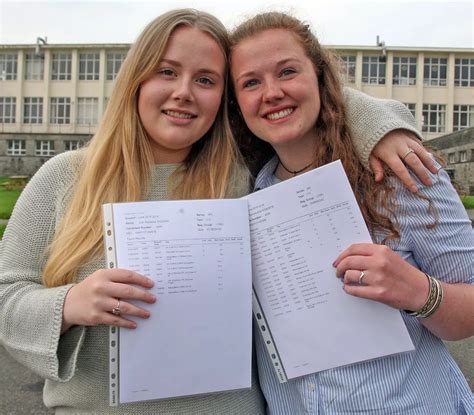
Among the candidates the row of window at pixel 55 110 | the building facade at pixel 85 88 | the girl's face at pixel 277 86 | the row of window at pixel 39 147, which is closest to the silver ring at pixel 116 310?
the girl's face at pixel 277 86

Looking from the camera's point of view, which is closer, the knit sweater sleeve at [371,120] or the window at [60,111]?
the knit sweater sleeve at [371,120]

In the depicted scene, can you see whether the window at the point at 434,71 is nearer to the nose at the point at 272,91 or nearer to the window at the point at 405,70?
the window at the point at 405,70

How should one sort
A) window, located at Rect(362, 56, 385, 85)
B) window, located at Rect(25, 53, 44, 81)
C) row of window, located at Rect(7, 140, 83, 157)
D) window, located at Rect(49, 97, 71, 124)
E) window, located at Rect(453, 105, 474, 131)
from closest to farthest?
row of window, located at Rect(7, 140, 83, 157)
window, located at Rect(453, 105, 474, 131)
window, located at Rect(362, 56, 385, 85)
window, located at Rect(49, 97, 71, 124)
window, located at Rect(25, 53, 44, 81)

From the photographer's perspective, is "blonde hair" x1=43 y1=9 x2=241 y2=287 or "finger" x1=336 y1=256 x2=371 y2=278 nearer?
"finger" x1=336 y1=256 x2=371 y2=278

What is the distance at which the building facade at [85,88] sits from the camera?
38.3m

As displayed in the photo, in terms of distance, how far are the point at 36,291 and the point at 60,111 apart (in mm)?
42137

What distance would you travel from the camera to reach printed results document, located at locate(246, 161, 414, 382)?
1.40 m

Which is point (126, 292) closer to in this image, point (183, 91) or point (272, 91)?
point (183, 91)

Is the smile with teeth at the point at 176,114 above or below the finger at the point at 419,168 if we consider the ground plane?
above

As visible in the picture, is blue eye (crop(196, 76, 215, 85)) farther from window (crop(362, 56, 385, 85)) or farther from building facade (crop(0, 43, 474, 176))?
window (crop(362, 56, 385, 85))

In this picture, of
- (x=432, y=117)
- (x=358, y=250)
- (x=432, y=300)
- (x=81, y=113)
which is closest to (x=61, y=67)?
(x=81, y=113)

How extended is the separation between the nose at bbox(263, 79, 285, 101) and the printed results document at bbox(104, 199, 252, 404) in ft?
1.43

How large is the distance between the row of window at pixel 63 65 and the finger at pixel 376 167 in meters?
41.4

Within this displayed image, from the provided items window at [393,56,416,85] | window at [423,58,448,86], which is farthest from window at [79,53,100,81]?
window at [423,58,448,86]
